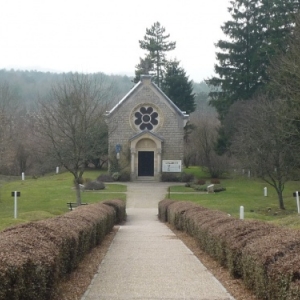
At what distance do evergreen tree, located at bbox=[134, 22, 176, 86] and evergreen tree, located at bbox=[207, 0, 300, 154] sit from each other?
20462 mm

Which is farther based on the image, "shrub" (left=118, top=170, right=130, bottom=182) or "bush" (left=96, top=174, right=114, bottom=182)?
"shrub" (left=118, top=170, right=130, bottom=182)

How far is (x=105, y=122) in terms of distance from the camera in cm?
5131

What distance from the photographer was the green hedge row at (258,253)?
6.50 metres

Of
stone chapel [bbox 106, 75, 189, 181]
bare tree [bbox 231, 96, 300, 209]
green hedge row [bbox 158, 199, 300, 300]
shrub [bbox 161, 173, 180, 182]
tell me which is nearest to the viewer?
green hedge row [bbox 158, 199, 300, 300]

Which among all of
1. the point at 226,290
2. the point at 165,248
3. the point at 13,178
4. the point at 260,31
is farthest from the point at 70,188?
the point at 226,290

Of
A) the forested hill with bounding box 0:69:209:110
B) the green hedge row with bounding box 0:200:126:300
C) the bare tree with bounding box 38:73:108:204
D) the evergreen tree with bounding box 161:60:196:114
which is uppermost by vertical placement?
the forested hill with bounding box 0:69:209:110

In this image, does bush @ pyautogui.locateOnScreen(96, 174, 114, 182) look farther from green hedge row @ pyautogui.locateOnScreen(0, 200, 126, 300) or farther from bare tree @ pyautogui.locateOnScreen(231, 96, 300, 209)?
green hedge row @ pyautogui.locateOnScreen(0, 200, 126, 300)

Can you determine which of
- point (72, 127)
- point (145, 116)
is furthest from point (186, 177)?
point (72, 127)

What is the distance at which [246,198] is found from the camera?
36531 millimetres

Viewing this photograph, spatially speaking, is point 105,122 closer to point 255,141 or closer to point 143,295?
point 255,141

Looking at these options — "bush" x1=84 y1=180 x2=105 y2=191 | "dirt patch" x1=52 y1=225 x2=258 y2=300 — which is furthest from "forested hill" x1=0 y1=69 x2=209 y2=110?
"dirt patch" x1=52 y1=225 x2=258 y2=300

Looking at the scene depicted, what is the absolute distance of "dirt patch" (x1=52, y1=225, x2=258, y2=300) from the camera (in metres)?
8.45

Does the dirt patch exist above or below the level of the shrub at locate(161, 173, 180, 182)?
below

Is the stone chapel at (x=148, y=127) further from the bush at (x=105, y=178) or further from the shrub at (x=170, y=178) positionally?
the bush at (x=105, y=178)
